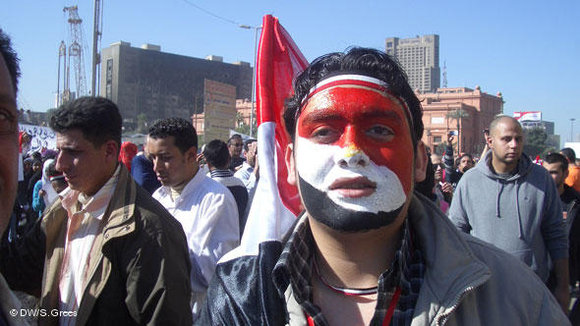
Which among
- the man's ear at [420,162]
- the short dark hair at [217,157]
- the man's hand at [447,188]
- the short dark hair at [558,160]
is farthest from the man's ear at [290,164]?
the man's hand at [447,188]

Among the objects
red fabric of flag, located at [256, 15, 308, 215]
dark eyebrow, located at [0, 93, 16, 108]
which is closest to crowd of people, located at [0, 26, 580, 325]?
dark eyebrow, located at [0, 93, 16, 108]

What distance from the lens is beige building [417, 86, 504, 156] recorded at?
278ft

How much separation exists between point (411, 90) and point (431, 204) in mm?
449

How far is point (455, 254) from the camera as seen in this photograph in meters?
1.58

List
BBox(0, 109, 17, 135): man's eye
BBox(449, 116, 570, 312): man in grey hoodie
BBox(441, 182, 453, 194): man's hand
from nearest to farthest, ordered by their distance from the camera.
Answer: BBox(0, 109, 17, 135): man's eye < BBox(449, 116, 570, 312): man in grey hoodie < BBox(441, 182, 453, 194): man's hand

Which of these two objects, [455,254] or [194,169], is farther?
[194,169]

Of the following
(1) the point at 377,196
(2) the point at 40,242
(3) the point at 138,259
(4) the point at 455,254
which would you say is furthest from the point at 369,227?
(2) the point at 40,242

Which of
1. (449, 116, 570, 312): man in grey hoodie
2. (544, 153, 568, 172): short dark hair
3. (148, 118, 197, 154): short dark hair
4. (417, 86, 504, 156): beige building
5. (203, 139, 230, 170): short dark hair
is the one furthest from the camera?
(417, 86, 504, 156): beige building

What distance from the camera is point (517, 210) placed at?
12.6 ft

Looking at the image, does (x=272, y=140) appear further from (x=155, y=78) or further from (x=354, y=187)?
(x=155, y=78)

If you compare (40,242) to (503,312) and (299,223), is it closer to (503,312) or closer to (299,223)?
(299,223)

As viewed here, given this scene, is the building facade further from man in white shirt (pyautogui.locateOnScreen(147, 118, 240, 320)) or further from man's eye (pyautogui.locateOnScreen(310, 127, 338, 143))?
man's eye (pyautogui.locateOnScreen(310, 127, 338, 143))

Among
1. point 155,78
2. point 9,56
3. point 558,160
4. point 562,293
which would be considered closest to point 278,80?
point 9,56

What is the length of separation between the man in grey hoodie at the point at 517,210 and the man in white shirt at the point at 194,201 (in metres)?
2.09
